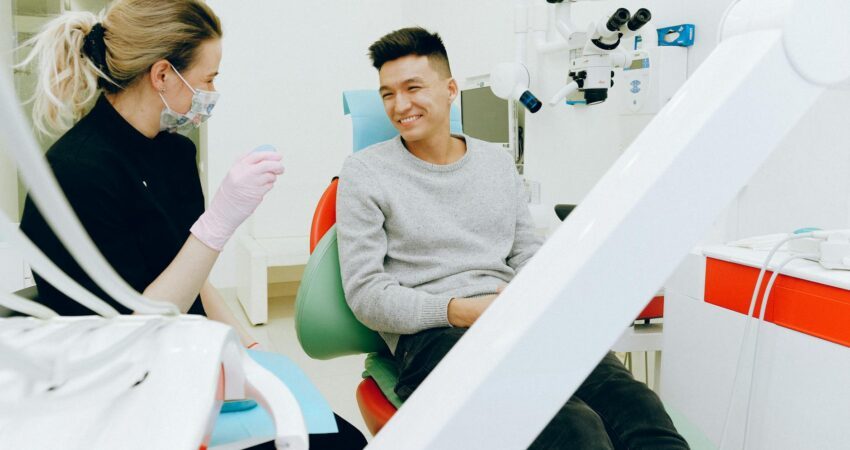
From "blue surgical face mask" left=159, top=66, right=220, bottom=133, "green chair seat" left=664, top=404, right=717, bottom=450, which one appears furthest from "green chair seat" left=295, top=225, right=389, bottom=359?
"green chair seat" left=664, top=404, right=717, bottom=450

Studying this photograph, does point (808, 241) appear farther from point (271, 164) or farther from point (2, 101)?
point (2, 101)

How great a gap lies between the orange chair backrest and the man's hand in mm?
380

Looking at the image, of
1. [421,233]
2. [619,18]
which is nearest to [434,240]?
[421,233]

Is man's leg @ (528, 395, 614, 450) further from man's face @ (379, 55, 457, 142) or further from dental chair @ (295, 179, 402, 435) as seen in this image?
man's face @ (379, 55, 457, 142)

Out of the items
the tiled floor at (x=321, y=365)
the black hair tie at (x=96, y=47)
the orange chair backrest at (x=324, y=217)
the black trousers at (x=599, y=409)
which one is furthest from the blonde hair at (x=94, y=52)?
the tiled floor at (x=321, y=365)

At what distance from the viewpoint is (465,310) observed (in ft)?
4.19

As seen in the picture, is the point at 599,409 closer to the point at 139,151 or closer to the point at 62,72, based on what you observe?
the point at 139,151

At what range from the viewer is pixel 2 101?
179 millimetres

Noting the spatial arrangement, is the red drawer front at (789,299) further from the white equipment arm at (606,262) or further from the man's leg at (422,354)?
the white equipment arm at (606,262)

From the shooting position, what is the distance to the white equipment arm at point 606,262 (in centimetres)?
33

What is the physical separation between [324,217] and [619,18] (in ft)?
3.43

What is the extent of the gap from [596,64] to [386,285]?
4.10 feet

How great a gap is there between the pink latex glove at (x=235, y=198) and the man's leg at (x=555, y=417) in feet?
1.40

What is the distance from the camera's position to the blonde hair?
1269 mm
